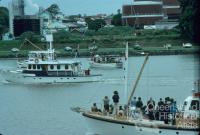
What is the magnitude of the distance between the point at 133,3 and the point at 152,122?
247 feet

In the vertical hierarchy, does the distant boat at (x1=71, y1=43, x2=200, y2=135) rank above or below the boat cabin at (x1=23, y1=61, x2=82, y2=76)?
above

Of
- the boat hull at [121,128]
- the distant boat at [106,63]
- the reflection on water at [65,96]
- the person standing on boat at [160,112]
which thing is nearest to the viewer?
the boat hull at [121,128]

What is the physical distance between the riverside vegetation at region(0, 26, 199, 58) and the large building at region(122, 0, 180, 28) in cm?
1076

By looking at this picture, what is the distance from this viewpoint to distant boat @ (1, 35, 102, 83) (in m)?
40.3

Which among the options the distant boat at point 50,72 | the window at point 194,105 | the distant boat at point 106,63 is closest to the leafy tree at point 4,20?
the distant boat at point 106,63

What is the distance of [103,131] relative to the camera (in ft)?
68.3

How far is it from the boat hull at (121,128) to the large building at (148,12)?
6888cm

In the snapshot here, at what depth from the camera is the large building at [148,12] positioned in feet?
297

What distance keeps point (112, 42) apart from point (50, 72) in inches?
1264

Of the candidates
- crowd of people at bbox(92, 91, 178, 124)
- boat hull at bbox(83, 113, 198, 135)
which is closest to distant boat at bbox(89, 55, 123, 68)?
boat hull at bbox(83, 113, 198, 135)

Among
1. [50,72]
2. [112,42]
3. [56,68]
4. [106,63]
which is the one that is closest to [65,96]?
[56,68]

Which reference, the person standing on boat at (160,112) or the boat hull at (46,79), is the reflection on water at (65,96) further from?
the person standing on boat at (160,112)

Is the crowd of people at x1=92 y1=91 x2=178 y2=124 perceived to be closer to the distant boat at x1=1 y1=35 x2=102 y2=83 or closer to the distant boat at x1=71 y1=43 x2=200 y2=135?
the distant boat at x1=71 y1=43 x2=200 y2=135

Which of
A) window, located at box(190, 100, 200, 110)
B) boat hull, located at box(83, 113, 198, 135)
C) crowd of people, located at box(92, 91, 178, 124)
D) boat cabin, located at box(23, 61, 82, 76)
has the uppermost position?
window, located at box(190, 100, 200, 110)
